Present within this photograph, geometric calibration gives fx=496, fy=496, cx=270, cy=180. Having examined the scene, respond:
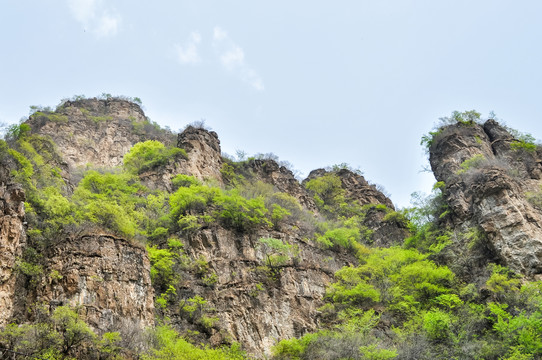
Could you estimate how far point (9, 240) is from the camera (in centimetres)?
2208

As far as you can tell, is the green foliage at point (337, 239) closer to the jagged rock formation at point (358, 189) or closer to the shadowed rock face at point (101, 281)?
the shadowed rock face at point (101, 281)

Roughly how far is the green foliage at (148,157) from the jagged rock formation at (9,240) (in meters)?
20.6

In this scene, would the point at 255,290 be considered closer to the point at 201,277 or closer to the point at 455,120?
the point at 201,277

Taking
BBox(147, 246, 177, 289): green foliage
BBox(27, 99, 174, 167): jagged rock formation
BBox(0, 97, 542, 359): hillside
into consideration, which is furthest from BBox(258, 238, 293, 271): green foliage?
BBox(27, 99, 174, 167): jagged rock formation

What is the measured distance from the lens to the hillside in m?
21.9

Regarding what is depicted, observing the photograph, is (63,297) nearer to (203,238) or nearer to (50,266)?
(50,266)

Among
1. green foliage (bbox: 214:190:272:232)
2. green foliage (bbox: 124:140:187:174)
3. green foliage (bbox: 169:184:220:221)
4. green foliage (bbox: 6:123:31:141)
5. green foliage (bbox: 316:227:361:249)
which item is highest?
green foliage (bbox: 124:140:187:174)

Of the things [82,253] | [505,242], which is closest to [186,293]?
[82,253]

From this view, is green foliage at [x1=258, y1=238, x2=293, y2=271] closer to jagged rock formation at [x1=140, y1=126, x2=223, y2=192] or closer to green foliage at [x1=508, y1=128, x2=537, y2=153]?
jagged rock formation at [x1=140, y1=126, x2=223, y2=192]

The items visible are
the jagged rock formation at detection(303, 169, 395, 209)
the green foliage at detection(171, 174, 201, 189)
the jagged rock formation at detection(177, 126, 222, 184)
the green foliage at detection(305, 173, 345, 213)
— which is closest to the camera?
the green foliage at detection(171, 174, 201, 189)

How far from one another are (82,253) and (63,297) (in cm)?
255

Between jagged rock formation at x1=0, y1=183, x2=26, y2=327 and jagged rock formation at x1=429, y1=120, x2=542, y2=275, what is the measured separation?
25.9 m

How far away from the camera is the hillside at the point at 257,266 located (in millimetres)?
21859

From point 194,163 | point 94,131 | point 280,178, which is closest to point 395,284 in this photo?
point 194,163
